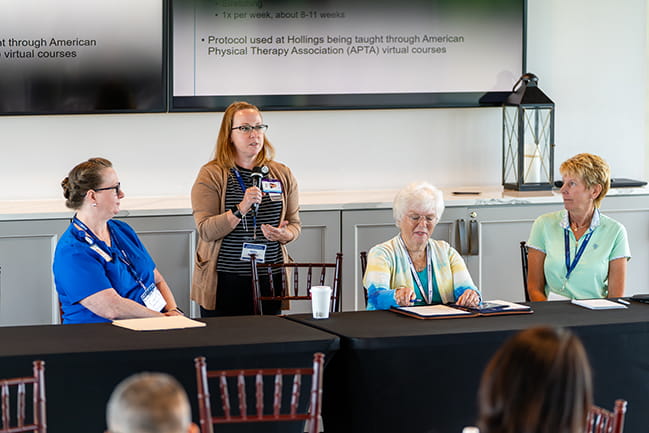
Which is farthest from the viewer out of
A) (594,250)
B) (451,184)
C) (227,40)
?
(451,184)

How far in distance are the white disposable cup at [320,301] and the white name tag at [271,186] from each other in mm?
977

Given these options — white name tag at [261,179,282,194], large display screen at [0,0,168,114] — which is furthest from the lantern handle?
large display screen at [0,0,168,114]

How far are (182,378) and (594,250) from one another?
1917mm

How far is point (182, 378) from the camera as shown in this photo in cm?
264

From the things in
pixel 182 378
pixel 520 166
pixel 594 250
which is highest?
pixel 520 166

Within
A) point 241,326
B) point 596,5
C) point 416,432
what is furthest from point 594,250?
point 596,5

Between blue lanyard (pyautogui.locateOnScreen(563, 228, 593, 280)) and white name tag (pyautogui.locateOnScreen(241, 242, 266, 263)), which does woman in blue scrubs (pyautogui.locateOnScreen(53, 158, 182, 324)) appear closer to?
white name tag (pyautogui.locateOnScreen(241, 242, 266, 263))

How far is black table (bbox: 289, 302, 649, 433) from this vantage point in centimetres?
278

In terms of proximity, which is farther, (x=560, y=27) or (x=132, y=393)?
(x=560, y=27)

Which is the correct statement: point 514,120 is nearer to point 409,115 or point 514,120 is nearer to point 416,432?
point 409,115

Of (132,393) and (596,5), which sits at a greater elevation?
(596,5)

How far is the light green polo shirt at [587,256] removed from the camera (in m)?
3.73

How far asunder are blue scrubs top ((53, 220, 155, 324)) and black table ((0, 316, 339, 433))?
39cm

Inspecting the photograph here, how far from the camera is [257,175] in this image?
12.8ft
